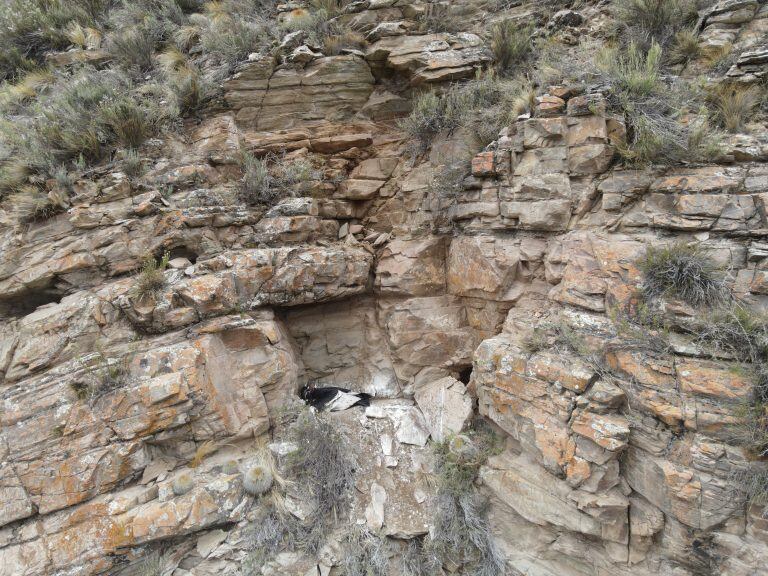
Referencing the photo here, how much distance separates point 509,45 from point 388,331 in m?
4.91

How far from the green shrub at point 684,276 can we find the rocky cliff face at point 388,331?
11 centimetres

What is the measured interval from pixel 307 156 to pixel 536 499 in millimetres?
5612

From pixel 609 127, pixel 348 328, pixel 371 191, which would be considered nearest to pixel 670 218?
pixel 609 127

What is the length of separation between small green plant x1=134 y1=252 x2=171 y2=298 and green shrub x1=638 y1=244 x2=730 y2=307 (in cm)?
543

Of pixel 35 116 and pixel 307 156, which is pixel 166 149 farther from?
pixel 35 116

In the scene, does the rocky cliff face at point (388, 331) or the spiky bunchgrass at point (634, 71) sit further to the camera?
the spiky bunchgrass at point (634, 71)

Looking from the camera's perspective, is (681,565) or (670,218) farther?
(670,218)

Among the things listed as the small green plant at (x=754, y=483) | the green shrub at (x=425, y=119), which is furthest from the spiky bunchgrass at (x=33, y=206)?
the small green plant at (x=754, y=483)

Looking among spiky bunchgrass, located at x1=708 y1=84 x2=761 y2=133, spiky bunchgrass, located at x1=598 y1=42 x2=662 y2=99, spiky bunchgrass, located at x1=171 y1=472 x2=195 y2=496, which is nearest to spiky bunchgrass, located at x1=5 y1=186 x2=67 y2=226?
spiky bunchgrass, located at x1=171 y1=472 x2=195 y2=496

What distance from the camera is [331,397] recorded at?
571 centimetres

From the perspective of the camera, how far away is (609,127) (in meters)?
4.39

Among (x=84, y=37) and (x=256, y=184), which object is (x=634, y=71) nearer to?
(x=256, y=184)

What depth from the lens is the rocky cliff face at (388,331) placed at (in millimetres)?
3521

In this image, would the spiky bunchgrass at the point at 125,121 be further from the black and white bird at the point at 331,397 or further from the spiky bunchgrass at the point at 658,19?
the spiky bunchgrass at the point at 658,19
